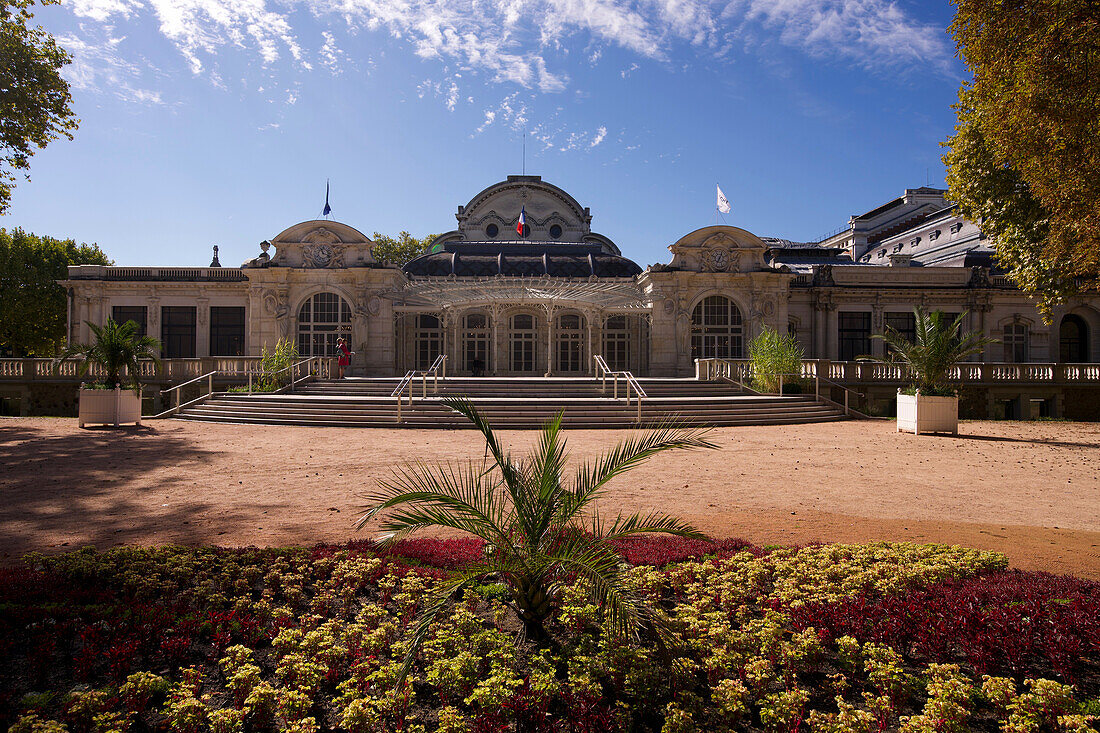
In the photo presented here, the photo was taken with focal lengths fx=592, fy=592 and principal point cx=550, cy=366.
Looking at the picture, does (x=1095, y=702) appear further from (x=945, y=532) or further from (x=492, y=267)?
(x=492, y=267)

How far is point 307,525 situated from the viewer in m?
6.45

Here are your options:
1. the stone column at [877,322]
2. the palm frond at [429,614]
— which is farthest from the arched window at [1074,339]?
the palm frond at [429,614]

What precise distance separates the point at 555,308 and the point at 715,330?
8.30m

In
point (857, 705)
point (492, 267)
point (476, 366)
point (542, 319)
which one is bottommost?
point (857, 705)

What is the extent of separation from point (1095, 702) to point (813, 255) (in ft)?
132

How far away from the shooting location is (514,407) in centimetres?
1689

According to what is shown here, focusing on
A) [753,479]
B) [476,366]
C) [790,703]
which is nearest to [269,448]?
[753,479]

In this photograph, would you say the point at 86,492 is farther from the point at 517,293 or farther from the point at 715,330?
the point at 715,330

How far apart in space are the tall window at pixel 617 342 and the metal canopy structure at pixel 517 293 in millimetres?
1938

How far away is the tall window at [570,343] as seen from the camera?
3016 centimetres

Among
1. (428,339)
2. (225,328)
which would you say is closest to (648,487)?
(428,339)

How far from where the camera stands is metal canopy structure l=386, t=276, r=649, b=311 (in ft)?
80.6

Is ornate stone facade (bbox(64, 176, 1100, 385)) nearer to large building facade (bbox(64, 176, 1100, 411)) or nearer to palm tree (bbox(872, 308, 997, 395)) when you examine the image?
large building facade (bbox(64, 176, 1100, 411))

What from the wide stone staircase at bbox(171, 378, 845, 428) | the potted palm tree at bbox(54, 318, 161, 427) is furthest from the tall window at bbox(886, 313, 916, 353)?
the potted palm tree at bbox(54, 318, 161, 427)
